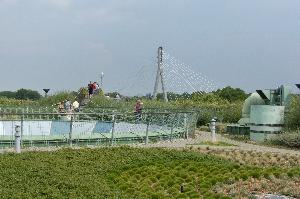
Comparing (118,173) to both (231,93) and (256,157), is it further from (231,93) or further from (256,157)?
(231,93)

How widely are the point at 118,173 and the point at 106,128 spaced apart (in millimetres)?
9636

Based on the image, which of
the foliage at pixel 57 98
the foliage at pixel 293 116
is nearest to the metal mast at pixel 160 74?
the foliage at pixel 57 98

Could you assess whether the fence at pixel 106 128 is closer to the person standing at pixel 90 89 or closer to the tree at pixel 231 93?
the person standing at pixel 90 89

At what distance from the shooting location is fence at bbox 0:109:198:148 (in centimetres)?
2145

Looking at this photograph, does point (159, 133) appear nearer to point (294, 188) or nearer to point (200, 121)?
point (294, 188)

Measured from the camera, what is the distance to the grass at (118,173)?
1296 cm

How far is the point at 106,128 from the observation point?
82.4ft

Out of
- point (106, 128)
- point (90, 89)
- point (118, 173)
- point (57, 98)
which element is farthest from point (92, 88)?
point (118, 173)

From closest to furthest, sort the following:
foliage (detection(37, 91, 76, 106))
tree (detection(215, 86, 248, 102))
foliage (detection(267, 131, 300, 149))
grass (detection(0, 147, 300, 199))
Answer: grass (detection(0, 147, 300, 199)), foliage (detection(267, 131, 300, 149)), foliage (detection(37, 91, 76, 106)), tree (detection(215, 86, 248, 102))

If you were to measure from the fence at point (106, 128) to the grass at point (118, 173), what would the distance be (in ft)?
9.20

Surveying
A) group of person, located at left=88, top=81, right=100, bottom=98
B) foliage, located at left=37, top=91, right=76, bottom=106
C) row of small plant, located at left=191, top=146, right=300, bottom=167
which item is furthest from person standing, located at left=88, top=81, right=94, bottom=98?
row of small plant, located at left=191, top=146, right=300, bottom=167

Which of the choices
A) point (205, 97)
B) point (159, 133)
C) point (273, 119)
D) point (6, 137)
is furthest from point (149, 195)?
point (205, 97)

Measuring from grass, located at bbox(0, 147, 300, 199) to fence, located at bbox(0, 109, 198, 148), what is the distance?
2.80 meters

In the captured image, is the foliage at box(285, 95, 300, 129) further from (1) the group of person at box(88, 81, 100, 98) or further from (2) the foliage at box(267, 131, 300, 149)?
(1) the group of person at box(88, 81, 100, 98)
